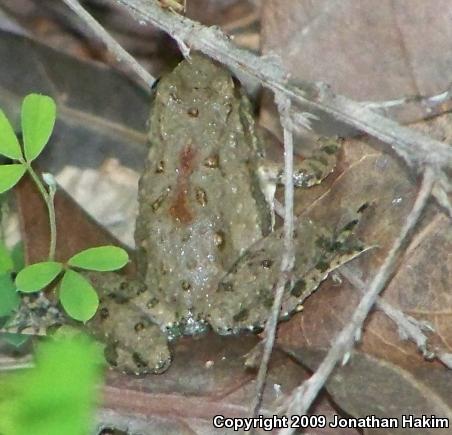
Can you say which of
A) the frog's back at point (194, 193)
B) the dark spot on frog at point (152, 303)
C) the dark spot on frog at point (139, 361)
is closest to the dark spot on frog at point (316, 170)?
the frog's back at point (194, 193)

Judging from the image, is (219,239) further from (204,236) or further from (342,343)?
(342,343)

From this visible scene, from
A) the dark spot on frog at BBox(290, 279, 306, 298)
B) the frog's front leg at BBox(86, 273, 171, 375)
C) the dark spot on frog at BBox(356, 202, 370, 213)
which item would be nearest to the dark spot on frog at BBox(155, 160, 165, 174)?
the frog's front leg at BBox(86, 273, 171, 375)

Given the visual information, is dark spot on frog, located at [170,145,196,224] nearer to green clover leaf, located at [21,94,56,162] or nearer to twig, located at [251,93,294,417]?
green clover leaf, located at [21,94,56,162]

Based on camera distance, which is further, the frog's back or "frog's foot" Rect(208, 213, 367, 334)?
the frog's back

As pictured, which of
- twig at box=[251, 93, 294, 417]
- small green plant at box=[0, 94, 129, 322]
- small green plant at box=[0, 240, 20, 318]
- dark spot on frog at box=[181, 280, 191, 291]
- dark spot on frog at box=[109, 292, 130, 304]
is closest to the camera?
twig at box=[251, 93, 294, 417]

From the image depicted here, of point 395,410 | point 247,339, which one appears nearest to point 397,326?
point 395,410

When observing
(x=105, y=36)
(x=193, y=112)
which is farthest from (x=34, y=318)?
(x=105, y=36)
